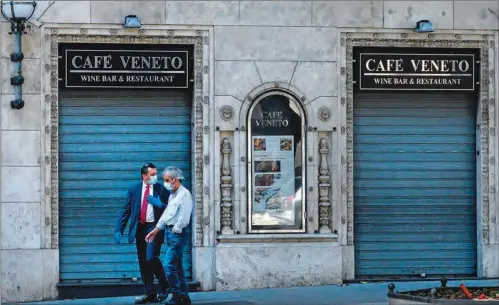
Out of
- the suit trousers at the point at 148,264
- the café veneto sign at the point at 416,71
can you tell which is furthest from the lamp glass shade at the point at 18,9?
the café veneto sign at the point at 416,71

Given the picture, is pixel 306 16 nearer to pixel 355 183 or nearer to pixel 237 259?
pixel 355 183

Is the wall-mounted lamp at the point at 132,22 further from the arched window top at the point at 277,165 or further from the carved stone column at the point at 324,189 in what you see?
the carved stone column at the point at 324,189

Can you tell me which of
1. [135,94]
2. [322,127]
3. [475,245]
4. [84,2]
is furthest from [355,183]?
[84,2]

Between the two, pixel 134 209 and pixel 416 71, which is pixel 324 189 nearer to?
pixel 416 71

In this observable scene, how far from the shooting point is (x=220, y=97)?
17.2 metres

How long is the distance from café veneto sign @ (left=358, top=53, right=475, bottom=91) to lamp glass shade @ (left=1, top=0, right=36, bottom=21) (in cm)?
518

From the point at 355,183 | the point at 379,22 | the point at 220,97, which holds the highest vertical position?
the point at 379,22

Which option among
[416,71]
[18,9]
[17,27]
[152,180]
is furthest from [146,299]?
[416,71]

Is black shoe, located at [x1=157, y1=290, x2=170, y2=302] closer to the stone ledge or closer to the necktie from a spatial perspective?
the necktie

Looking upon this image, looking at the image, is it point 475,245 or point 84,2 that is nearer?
point 84,2

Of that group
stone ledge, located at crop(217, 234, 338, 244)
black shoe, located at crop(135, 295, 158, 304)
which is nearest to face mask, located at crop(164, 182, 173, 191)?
black shoe, located at crop(135, 295, 158, 304)

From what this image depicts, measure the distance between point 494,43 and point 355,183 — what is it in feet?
10.4

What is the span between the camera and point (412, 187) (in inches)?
704

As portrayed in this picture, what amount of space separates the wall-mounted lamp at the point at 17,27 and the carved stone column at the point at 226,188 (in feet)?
10.4
